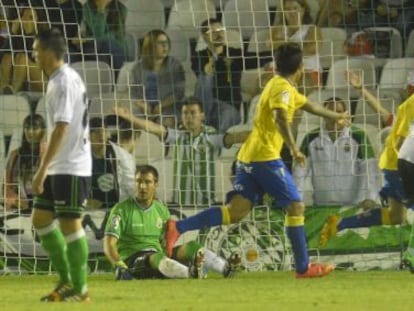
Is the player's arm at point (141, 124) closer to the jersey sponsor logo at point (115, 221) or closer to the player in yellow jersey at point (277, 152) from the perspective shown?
the jersey sponsor logo at point (115, 221)

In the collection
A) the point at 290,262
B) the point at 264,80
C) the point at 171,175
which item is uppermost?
the point at 264,80

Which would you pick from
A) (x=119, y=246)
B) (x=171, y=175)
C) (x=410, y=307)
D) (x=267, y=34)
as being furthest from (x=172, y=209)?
(x=410, y=307)

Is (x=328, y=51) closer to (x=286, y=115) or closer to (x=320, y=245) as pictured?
(x=320, y=245)

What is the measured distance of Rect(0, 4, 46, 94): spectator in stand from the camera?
525 inches

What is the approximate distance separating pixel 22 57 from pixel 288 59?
12.1 feet

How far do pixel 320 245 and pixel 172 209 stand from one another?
1.51 metres

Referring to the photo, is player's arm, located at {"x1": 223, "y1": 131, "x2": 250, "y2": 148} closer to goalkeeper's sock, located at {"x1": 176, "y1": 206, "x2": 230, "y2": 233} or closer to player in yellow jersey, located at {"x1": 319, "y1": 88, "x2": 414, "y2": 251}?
player in yellow jersey, located at {"x1": 319, "y1": 88, "x2": 414, "y2": 251}

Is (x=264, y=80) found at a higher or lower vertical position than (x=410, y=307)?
higher

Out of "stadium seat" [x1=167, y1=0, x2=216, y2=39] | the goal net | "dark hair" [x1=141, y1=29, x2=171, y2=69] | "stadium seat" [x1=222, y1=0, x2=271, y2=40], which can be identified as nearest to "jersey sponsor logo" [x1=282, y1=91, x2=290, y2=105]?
the goal net

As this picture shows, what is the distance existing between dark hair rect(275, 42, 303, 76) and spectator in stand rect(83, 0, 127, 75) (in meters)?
3.14

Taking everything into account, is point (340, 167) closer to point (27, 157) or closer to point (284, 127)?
point (284, 127)

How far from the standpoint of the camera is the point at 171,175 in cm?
1309

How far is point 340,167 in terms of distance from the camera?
13188 mm

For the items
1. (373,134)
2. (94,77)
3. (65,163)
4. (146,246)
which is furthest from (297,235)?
(94,77)
